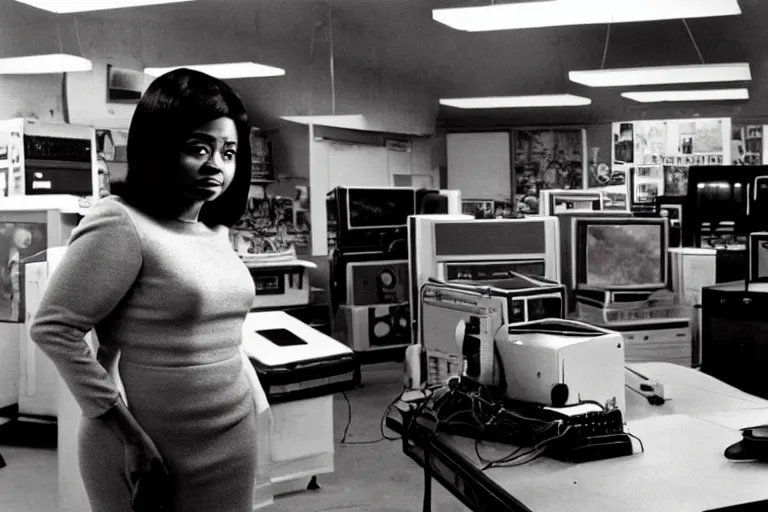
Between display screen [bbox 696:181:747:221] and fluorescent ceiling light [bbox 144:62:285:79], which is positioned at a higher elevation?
fluorescent ceiling light [bbox 144:62:285:79]

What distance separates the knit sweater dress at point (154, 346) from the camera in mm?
1271

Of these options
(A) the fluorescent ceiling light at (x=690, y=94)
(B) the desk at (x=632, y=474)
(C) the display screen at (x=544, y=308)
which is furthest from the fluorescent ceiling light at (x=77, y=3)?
(A) the fluorescent ceiling light at (x=690, y=94)

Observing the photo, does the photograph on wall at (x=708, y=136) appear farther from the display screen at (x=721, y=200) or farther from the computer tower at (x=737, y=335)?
the computer tower at (x=737, y=335)

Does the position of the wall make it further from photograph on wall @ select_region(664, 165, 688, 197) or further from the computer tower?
the computer tower

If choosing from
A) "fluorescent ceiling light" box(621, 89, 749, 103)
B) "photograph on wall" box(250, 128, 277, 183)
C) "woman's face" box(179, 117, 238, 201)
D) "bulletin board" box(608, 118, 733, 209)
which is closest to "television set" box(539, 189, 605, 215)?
"woman's face" box(179, 117, 238, 201)

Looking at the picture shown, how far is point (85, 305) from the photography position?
1.27 meters

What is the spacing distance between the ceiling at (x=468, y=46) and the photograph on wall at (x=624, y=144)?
0.76 feet

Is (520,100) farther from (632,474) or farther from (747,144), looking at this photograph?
(632,474)

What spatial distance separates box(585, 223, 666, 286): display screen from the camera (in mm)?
4238

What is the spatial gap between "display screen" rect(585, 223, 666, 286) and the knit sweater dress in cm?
314

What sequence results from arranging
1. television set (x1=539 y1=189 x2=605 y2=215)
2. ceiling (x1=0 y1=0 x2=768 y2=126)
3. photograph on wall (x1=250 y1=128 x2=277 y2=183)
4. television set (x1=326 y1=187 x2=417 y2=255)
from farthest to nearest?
photograph on wall (x1=250 y1=128 x2=277 y2=183) < ceiling (x1=0 y1=0 x2=768 y2=126) < television set (x1=326 y1=187 x2=417 y2=255) < television set (x1=539 y1=189 x2=605 y2=215)

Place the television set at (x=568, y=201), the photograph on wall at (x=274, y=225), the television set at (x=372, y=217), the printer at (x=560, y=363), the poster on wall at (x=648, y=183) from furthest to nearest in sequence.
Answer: the poster on wall at (x=648, y=183) < the photograph on wall at (x=274, y=225) < the television set at (x=372, y=217) < the television set at (x=568, y=201) < the printer at (x=560, y=363)

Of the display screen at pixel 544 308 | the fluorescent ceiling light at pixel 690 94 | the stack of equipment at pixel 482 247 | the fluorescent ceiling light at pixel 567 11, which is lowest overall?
the display screen at pixel 544 308

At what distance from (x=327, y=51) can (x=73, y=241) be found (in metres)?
7.19
